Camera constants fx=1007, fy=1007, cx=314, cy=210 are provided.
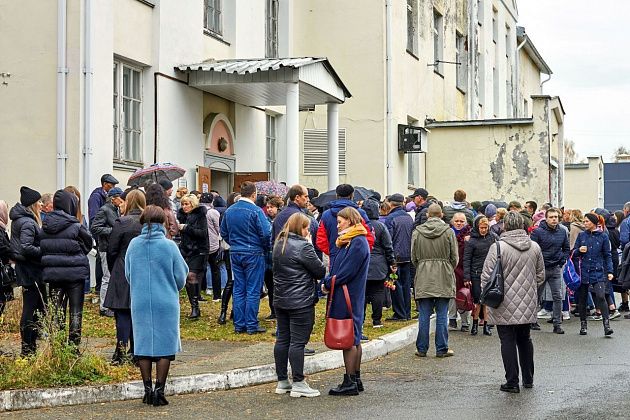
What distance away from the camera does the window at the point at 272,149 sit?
2530cm

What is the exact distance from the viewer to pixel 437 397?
9.81 m

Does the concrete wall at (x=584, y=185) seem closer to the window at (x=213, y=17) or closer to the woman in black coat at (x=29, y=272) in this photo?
the window at (x=213, y=17)

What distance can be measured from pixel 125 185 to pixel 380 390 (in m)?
8.83

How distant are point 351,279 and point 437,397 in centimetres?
142

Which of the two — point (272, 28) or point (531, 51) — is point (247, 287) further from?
point (531, 51)

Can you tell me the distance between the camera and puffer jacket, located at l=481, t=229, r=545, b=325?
1026cm

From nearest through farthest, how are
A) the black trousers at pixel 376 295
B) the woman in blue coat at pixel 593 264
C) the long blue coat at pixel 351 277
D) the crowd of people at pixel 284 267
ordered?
1. the crowd of people at pixel 284 267
2. the long blue coat at pixel 351 277
3. the black trousers at pixel 376 295
4. the woman in blue coat at pixel 593 264

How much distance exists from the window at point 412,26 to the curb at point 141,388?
20437 mm

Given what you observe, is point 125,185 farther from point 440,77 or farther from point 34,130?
point 440,77

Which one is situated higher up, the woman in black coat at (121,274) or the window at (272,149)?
the window at (272,149)

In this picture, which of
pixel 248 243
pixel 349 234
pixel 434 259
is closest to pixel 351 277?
pixel 349 234

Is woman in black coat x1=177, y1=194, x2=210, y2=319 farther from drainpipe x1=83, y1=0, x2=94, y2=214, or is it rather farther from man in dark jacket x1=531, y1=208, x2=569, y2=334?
man in dark jacket x1=531, y1=208, x2=569, y2=334

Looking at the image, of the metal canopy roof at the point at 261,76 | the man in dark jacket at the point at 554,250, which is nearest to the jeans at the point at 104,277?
the metal canopy roof at the point at 261,76

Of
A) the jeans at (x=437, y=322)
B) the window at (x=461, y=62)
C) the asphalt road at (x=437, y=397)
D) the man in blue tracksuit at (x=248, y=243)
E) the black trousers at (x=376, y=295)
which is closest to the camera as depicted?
the asphalt road at (x=437, y=397)
